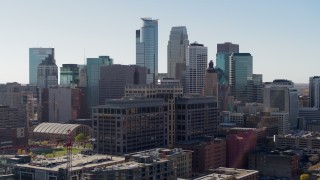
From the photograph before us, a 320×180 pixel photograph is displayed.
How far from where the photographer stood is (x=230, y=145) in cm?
10769

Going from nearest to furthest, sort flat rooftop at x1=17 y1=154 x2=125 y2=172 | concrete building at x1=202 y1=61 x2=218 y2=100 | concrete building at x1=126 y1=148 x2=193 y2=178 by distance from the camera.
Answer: flat rooftop at x1=17 y1=154 x2=125 y2=172 → concrete building at x1=126 y1=148 x2=193 y2=178 → concrete building at x1=202 y1=61 x2=218 y2=100

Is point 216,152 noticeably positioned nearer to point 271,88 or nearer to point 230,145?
point 230,145

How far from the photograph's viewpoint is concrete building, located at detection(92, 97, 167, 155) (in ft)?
312

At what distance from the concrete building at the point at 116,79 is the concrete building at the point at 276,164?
87545 millimetres

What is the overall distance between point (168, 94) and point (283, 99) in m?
84.9

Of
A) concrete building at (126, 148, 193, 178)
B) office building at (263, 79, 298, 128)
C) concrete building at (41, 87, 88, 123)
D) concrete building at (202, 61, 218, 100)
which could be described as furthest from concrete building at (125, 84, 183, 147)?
A: office building at (263, 79, 298, 128)

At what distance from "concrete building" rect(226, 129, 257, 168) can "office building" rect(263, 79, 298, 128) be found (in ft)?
254

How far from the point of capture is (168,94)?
112 m

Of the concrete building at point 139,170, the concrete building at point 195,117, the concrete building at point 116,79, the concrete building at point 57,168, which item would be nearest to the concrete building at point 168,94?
the concrete building at point 195,117

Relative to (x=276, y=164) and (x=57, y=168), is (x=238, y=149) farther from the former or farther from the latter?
(x=57, y=168)

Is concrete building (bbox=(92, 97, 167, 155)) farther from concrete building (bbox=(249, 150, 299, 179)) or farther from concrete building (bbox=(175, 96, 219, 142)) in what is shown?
concrete building (bbox=(249, 150, 299, 179))

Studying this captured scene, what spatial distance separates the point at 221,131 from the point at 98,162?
50.8 m

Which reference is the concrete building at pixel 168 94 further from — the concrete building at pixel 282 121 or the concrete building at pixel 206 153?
the concrete building at pixel 282 121

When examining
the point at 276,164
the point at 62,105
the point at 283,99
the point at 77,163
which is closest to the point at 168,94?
the point at 276,164
